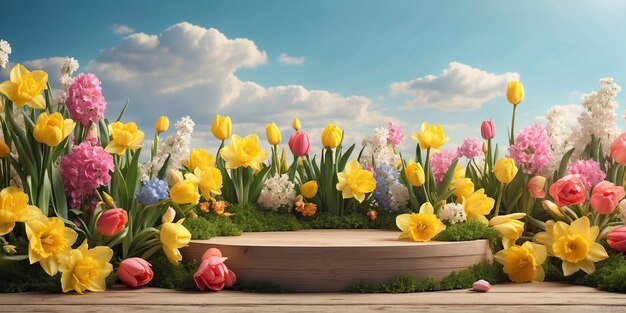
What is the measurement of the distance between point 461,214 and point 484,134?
0.80 metres

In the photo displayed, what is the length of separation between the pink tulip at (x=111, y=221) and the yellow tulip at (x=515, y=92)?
2489 millimetres

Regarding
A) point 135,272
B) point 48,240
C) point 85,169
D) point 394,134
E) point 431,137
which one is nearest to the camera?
point 48,240

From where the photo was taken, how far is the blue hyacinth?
155 inches

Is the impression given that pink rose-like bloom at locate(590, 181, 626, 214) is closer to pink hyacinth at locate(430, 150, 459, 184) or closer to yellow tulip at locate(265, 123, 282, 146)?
pink hyacinth at locate(430, 150, 459, 184)

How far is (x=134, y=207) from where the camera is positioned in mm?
3836

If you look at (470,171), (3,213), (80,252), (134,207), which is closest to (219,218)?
(134,207)

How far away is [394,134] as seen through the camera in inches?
208

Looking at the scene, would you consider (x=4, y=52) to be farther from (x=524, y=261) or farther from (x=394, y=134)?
(x=524, y=261)

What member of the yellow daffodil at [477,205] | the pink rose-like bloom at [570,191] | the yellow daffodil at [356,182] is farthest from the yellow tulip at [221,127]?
the pink rose-like bloom at [570,191]

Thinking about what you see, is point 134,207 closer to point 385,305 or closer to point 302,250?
point 302,250

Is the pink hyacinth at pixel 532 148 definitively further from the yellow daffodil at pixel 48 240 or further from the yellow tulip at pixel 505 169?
the yellow daffodil at pixel 48 240

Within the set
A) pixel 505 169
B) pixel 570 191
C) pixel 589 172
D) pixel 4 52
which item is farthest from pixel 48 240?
pixel 589 172

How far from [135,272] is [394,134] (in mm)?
2420

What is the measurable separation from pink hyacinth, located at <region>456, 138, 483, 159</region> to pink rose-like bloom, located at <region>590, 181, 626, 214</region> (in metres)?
1.09
